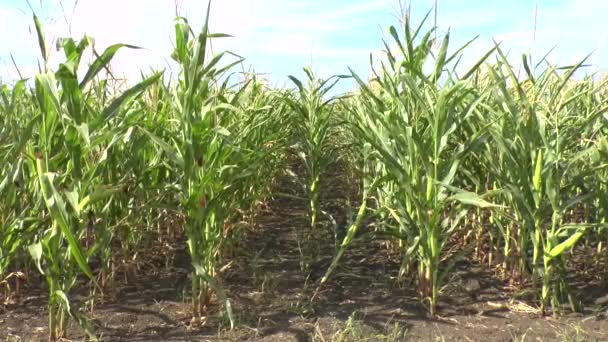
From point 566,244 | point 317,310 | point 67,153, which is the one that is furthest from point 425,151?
point 67,153

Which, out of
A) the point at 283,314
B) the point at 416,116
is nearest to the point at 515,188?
the point at 416,116

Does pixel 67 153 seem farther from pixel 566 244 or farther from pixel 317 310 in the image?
pixel 566 244

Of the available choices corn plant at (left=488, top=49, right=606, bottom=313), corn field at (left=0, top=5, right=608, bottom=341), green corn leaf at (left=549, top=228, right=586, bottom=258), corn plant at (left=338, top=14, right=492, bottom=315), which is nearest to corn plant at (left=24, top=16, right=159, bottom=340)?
corn field at (left=0, top=5, right=608, bottom=341)

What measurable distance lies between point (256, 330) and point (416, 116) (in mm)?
1072

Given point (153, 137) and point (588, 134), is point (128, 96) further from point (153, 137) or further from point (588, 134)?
point (588, 134)

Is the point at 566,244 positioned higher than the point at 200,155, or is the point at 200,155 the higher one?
the point at 200,155

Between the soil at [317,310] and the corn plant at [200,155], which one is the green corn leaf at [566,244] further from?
the corn plant at [200,155]

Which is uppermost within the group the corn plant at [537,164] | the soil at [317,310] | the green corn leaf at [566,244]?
the corn plant at [537,164]

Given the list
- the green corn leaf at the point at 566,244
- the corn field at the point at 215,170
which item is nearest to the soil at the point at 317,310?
the corn field at the point at 215,170

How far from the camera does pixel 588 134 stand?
3195 mm

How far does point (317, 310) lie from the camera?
2.60 meters

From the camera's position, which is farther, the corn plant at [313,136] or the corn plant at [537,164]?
the corn plant at [313,136]

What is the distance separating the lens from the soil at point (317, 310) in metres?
2.37

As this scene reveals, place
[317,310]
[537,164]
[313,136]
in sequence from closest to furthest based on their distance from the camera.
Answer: [537,164] → [317,310] → [313,136]
